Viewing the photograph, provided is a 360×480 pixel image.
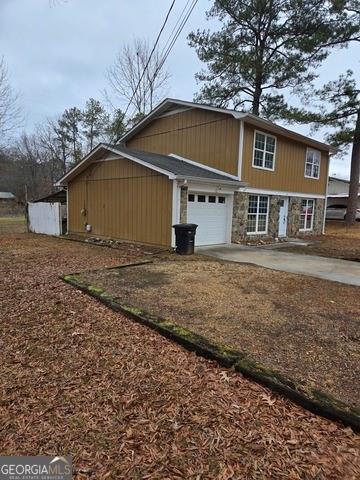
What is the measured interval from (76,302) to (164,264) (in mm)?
3507

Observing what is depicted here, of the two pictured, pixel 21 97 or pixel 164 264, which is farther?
pixel 21 97

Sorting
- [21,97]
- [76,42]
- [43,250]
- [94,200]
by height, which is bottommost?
[43,250]

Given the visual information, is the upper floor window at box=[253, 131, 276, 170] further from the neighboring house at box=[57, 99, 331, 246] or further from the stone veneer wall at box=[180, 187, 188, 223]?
the stone veneer wall at box=[180, 187, 188, 223]

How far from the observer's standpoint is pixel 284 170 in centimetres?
1480

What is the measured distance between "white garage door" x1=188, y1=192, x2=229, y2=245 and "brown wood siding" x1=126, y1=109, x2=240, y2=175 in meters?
1.43

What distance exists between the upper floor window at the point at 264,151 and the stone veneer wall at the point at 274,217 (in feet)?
4.72

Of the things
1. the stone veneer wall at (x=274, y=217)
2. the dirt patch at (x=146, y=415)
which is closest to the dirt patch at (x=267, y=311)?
the dirt patch at (x=146, y=415)

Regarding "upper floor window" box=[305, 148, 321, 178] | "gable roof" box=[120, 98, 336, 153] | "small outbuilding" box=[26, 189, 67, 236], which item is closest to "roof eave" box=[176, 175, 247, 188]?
"gable roof" box=[120, 98, 336, 153]

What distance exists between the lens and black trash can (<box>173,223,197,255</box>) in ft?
32.0

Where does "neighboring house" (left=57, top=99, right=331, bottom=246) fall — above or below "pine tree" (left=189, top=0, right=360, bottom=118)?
below

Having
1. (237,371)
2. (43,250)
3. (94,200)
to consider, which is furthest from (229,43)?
(237,371)

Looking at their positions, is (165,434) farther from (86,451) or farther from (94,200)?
(94,200)

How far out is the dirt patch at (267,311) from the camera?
3.22 meters

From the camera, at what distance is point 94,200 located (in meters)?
14.0
